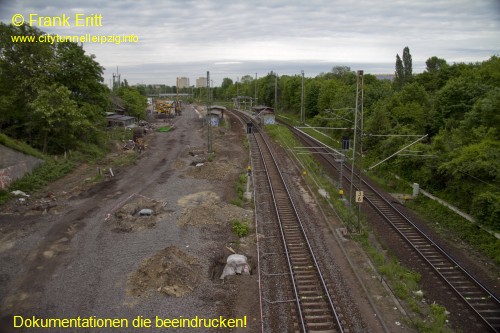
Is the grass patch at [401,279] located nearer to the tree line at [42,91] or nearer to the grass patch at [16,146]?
the grass patch at [16,146]

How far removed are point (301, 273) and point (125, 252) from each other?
294 inches

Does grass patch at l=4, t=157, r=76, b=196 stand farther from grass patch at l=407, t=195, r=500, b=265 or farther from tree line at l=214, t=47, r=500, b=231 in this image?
grass patch at l=407, t=195, r=500, b=265

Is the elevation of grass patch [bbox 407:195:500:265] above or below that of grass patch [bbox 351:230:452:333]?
above

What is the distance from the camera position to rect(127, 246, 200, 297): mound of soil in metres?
13.4

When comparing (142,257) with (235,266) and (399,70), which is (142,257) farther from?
(399,70)

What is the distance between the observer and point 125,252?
1623cm

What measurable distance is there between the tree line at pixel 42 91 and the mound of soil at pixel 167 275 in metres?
20.7

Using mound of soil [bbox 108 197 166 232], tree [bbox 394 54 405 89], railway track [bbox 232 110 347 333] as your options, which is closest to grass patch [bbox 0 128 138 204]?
mound of soil [bbox 108 197 166 232]

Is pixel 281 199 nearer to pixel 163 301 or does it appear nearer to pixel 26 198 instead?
pixel 163 301

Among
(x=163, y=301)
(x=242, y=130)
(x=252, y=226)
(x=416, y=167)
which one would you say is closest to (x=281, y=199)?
(x=252, y=226)

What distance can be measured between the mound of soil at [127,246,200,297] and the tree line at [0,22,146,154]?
2069cm

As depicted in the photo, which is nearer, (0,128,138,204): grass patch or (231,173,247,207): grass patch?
(231,173,247,207): grass patch

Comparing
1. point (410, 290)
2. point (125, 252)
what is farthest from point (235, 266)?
point (410, 290)

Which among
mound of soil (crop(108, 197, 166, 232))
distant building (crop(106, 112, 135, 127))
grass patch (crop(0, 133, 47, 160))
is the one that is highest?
distant building (crop(106, 112, 135, 127))
